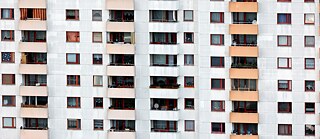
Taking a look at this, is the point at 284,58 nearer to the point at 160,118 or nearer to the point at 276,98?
the point at 276,98

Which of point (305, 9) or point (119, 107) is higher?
point (305, 9)

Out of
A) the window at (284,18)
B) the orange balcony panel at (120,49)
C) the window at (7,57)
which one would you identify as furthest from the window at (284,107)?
the window at (7,57)

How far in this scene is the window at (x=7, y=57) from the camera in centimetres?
6588

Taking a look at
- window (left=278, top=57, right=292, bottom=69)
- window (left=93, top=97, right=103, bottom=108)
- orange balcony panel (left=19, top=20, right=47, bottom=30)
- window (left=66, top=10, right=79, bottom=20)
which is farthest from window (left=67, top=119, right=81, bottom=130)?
window (left=278, top=57, right=292, bottom=69)

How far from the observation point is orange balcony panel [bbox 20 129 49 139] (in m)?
65.9

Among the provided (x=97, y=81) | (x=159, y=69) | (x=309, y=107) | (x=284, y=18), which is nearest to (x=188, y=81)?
(x=159, y=69)

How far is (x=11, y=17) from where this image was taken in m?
65.4

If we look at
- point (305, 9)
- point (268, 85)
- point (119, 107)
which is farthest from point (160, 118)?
point (305, 9)

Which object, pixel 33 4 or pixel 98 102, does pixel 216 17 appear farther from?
pixel 33 4

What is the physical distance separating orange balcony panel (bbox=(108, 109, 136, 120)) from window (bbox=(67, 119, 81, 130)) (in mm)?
2984

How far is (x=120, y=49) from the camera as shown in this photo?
211 ft

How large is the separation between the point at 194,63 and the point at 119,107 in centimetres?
755

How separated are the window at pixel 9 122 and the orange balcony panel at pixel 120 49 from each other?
10.5 m

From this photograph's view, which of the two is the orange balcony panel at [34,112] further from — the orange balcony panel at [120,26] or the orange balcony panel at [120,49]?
the orange balcony panel at [120,26]
